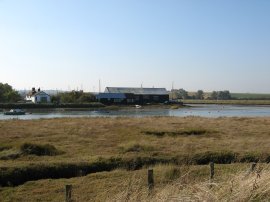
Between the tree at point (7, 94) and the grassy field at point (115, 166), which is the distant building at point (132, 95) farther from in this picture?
the grassy field at point (115, 166)

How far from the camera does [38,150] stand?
62.0 ft

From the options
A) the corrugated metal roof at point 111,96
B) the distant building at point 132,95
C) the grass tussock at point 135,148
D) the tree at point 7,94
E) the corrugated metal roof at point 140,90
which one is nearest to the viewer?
the grass tussock at point 135,148

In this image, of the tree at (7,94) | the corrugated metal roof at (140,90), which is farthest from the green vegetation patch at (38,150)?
the corrugated metal roof at (140,90)

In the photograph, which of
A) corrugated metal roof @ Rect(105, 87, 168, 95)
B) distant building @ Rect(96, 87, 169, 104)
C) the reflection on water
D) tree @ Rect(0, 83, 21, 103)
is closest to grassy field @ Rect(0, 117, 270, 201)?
the reflection on water

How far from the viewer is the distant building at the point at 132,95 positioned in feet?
375

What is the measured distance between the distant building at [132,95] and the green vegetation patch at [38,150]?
93880 millimetres

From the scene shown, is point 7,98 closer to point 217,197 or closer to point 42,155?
point 42,155

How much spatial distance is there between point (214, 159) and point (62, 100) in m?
98.6

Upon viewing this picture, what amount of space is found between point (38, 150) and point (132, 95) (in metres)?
98.6

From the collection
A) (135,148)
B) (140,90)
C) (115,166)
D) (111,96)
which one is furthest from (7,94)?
(115,166)

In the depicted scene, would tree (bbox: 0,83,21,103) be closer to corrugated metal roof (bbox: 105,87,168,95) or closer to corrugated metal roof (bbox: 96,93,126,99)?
corrugated metal roof (bbox: 96,93,126,99)

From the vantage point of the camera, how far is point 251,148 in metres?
19.7

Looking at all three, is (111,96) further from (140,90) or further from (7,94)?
(7,94)

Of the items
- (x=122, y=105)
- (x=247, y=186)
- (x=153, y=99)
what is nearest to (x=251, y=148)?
(x=247, y=186)
